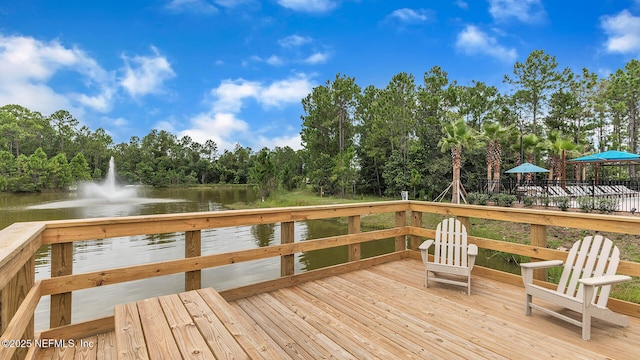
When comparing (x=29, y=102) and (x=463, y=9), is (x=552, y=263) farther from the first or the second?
(x=29, y=102)

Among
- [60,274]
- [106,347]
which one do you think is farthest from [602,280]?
[60,274]

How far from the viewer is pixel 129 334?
1.38 metres

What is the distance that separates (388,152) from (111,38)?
22020 mm

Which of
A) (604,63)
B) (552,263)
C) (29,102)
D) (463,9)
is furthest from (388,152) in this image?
(29,102)

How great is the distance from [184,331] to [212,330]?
13 cm

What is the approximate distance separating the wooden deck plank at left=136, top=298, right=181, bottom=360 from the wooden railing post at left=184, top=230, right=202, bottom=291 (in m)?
0.82

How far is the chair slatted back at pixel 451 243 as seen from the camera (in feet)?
10.8

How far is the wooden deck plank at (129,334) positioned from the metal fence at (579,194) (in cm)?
1285

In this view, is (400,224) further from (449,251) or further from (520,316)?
(520,316)

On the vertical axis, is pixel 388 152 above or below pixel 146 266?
above

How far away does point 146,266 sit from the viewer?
2355mm

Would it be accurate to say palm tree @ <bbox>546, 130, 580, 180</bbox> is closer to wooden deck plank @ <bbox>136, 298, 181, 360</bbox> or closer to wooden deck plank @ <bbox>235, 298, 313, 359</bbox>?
wooden deck plank @ <bbox>235, 298, 313, 359</bbox>

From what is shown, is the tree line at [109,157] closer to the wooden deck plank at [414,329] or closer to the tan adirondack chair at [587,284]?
the wooden deck plank at [414,329]

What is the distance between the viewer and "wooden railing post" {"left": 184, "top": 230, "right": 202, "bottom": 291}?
2586 mm
